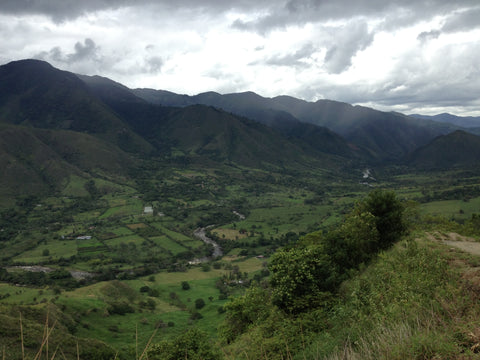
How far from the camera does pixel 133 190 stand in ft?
652

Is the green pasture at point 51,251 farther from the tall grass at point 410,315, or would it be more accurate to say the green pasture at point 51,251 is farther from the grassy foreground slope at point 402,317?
the tall grass at point 410,315

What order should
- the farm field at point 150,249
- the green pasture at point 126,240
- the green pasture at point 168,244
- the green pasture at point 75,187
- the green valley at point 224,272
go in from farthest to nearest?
1. the green pasture at point 75,187
2. the green pasture at point 126,240
3. the green pasture at point 168,244
4. the farm field at point 150,249
5. the green valley at point 224,272

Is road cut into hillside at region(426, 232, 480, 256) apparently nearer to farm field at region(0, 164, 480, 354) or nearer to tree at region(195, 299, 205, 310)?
→ farm field at region(0, 164, 480, 354)

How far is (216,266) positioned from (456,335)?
93848mm

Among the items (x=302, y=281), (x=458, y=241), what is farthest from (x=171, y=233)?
(x=458, y=241)

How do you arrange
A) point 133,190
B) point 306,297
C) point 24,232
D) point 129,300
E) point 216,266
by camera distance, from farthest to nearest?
point 133,190, point 24,232, point 216,266, point 129,300, point 306,297

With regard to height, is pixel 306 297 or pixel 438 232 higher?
pixel 438 232

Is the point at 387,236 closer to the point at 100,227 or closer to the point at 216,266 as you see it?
the point at 216,266

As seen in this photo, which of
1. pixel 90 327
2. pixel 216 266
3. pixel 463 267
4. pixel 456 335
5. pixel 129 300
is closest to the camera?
pixel 456 335

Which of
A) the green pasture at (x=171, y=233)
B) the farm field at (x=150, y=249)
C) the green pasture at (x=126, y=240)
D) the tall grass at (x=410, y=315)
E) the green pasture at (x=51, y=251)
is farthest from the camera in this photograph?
the green pasture at (x=171, y=233)

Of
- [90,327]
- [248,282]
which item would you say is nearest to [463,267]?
[90,327]

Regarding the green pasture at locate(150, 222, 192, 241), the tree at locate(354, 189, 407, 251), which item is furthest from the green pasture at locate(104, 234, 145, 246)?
the tree at locate(354, 189, 407, 251)

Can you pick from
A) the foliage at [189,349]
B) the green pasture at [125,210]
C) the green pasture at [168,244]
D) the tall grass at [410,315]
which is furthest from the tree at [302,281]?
the green pasture at [125,210]

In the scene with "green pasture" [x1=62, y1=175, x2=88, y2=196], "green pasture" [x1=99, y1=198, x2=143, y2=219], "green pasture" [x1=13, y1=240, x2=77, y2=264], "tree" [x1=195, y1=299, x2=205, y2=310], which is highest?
"green pasture" [x1=62, y1=175, x2=88, y2=196]
